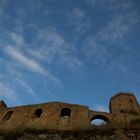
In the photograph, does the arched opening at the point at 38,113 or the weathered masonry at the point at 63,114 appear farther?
the arched opening at the point at 38,113

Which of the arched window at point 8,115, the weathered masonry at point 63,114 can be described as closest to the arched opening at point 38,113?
the weathered masonry at point 63,114

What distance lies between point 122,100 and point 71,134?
10531 millimetres

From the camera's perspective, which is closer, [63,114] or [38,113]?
[38,113]

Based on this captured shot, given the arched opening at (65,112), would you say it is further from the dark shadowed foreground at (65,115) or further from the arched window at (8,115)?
the arched window at (8,115)

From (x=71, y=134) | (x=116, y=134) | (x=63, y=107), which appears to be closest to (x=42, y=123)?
(x=63, y=107)

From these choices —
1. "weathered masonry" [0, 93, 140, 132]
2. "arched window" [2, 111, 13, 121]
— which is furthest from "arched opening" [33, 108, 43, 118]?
"arched window" [2, 111, 13, 121]

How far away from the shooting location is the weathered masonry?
759 inches

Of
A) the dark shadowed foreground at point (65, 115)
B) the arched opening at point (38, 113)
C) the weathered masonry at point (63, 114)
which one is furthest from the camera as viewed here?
the arched opening at point (38, 113)

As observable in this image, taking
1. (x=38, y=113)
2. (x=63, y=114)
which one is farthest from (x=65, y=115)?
(x=38, y=113)

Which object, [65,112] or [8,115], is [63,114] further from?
[8,115]

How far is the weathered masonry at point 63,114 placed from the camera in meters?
19.3

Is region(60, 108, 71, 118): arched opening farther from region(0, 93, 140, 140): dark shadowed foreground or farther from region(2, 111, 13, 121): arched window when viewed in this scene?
region(2, 111, 13, 121): arched window

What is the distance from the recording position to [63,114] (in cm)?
2217

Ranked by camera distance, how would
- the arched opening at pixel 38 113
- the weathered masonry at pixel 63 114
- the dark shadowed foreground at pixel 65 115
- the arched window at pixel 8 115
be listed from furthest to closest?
the arched window at pixel 8 115
the arched opening at pixel 38 113
the weathered masonry at pixel 63 114
the dark shadowed foreground at pixel 65 115
